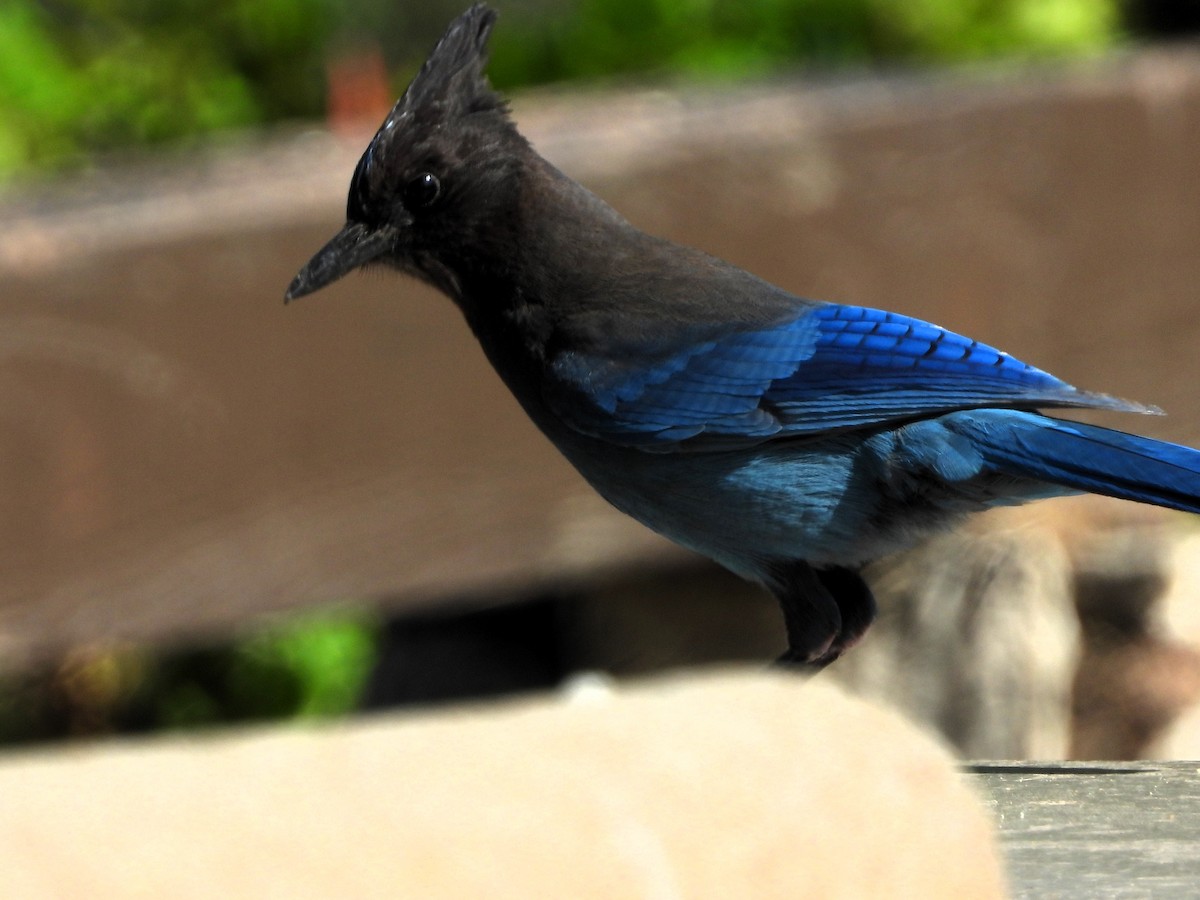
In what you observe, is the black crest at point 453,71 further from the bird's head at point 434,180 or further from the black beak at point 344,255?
the black beak at point 344,255

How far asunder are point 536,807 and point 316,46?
5801mm

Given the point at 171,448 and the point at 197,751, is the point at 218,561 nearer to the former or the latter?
the point at 171,448

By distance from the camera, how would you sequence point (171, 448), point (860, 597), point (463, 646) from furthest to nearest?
point (463, 646) → point (171, 448) → point (860, 597)

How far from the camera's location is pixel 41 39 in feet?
21.3

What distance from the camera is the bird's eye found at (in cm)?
307

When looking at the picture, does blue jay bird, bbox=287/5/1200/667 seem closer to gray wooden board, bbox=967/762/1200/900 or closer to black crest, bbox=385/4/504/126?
black crest, bbox=385/4/504/126

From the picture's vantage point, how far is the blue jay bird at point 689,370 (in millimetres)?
2949

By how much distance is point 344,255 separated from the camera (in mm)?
3066

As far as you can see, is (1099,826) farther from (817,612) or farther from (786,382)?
(786,382)

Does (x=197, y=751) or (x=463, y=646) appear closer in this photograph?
(x=197, y=751)

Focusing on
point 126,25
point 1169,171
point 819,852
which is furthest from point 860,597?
point 126,25

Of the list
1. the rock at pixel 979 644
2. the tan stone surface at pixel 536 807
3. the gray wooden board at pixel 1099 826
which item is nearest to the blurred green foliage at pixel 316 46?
the rock at pixel 979 644

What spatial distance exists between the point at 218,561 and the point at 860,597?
207cm

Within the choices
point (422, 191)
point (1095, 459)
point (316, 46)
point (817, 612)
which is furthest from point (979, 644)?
point (316, 46)
